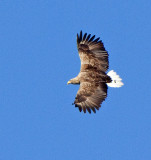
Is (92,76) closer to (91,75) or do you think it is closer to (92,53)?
(91,75)

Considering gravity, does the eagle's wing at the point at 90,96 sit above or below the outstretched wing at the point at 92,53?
below

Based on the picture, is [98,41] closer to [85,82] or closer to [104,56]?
[104,56]

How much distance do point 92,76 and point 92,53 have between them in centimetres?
105

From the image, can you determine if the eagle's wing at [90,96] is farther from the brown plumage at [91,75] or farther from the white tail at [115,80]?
the white tail at [115,80]

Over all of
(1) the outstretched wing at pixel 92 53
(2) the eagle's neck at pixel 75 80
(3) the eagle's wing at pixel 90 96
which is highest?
(1) the outstretched wing at pixel 92 53

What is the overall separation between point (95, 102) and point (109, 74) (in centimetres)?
193

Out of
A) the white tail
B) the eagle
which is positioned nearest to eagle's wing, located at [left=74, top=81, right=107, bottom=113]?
the eagle

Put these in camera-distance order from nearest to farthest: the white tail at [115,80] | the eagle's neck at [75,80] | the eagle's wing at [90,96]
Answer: the eagle's wing at [90,96] < the eagle's neck at [75,80] < the white tail at [115,80]

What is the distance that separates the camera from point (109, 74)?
17.1 meters

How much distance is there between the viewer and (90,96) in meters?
15.7

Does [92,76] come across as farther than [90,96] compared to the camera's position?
Yes

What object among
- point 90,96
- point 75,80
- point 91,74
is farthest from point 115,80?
point 90,96

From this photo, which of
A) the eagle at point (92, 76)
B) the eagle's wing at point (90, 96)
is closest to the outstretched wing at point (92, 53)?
the eagle at point (92, 76)

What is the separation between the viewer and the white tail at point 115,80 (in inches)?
656
